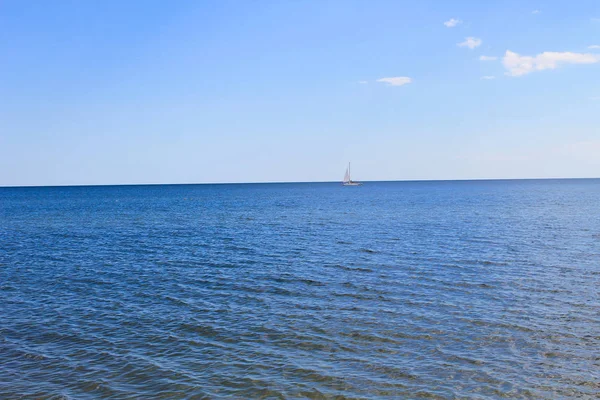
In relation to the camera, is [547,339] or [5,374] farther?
[547,339]

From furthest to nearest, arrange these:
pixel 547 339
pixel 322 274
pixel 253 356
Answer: pixel 322 274
pixel 547 339
pixel 253 356

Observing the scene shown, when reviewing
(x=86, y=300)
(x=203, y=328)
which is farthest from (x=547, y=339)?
(x=86, y=300)

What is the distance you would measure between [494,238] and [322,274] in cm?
2430

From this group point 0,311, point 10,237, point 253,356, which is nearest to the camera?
point 253,356

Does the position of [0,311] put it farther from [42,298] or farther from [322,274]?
[322,274]

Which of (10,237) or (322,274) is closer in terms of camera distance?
(322,274)

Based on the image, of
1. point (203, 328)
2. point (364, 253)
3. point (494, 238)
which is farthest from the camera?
point (494, 238)

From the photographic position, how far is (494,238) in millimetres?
46969

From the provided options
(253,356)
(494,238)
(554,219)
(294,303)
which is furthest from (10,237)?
(554,219)

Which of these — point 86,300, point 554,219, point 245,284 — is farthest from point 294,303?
point 554,219

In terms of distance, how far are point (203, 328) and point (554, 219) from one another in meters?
62.0

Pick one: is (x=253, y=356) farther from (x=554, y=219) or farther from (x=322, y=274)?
(x=554, y=219)

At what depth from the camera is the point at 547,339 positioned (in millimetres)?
18031

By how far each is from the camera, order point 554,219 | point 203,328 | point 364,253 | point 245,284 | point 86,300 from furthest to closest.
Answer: point 554,219, point 364,253, point 245,284, point 86,300, point 203,328
